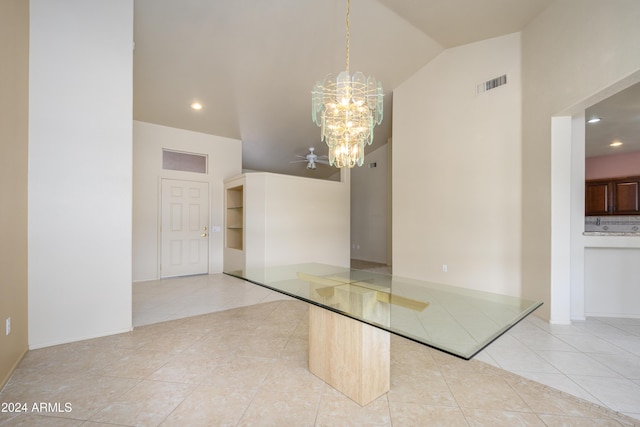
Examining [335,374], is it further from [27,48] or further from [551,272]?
[27,48]

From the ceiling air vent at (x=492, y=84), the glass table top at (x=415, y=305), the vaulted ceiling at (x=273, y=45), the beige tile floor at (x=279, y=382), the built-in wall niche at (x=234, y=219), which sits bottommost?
the beige tile floor at (x=279, y=382)

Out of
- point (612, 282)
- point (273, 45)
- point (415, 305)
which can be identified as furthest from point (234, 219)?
point (612, 282)

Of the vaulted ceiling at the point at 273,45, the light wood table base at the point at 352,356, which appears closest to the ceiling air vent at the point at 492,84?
the vaulted ceiling at the point at 273,45

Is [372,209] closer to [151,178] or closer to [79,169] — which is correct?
[151,178]

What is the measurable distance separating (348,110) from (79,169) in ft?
8.90

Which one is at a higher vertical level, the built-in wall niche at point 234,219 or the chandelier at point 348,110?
the chandelier at point 348,110

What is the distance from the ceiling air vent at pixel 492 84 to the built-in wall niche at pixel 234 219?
483cm

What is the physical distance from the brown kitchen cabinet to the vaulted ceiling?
17.0 ft

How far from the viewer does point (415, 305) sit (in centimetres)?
172

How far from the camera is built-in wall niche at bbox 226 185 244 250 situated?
6.12m

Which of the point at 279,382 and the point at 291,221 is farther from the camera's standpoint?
the point at 291,221

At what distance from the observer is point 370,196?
25.6 feet

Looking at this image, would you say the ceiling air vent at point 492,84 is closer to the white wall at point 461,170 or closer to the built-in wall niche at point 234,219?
the white wall at point 461,170

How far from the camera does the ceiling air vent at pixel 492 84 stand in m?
3.68
